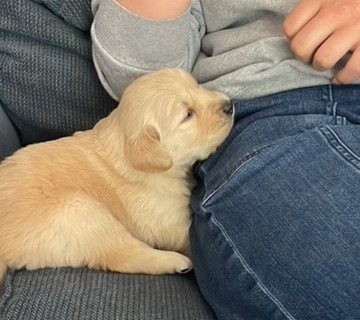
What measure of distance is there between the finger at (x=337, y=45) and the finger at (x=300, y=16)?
48mm

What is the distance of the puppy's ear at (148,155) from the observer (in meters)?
1.02

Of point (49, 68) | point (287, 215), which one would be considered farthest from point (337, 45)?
point (49, 68)

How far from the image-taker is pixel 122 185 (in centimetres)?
111

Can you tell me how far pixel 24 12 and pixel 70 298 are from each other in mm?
601

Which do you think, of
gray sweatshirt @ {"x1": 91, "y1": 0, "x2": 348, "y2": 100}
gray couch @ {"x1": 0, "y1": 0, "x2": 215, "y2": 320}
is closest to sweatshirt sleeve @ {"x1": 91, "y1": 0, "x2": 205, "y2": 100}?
gray sweatshirt @ {"x1": 91, "y1": 0, "x2": 348, "y2": 100}

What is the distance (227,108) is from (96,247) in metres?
0.32

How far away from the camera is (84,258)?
39.1 inches

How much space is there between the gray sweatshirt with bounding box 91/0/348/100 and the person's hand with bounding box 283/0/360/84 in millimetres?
58

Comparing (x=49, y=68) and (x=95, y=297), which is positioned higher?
(x=49, y=68)

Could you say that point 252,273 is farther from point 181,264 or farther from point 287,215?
point 181,264

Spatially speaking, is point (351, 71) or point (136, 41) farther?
point (136, 41)

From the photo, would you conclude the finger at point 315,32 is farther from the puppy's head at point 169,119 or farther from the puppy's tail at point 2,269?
the puppy's tail at point 2,269

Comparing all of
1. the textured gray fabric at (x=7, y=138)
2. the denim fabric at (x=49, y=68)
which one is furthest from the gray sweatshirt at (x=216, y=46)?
the textured gray fabric at (x=7, y=138)

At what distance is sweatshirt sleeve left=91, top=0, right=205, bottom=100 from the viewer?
103 cm
